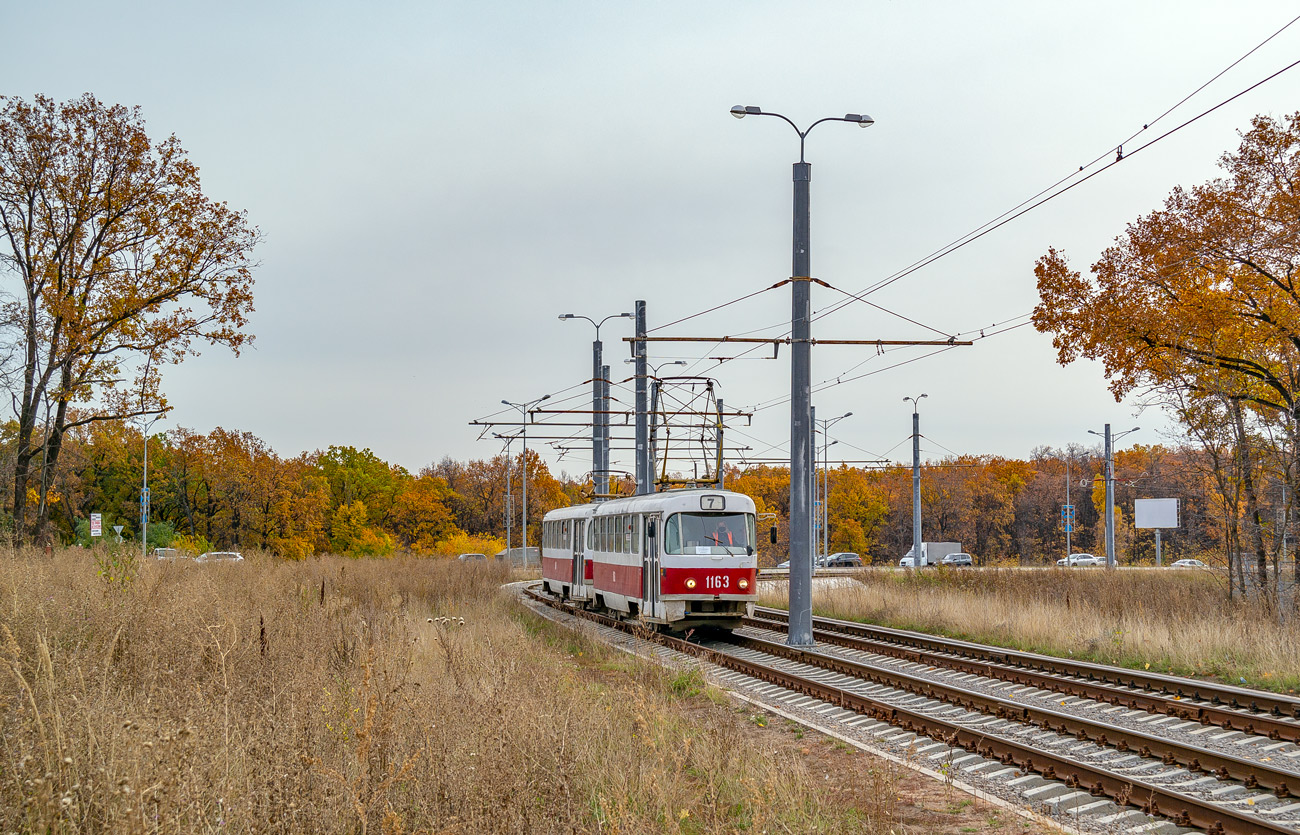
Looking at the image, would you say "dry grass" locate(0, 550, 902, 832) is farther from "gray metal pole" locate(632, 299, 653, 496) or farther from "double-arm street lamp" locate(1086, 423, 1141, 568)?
"double-arm street lamp" locate(1086, 423, 1141, 568)

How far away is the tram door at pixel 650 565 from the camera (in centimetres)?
2046

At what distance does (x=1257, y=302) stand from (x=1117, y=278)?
286 cm

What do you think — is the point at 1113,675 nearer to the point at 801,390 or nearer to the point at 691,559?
the point at 801,390

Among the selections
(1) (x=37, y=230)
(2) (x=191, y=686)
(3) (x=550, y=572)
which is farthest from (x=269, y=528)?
(2) (x=191, y=686)

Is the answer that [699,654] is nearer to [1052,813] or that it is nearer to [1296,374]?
[1052,813]

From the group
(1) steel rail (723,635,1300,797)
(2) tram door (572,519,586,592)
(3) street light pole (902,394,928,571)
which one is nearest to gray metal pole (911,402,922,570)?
(3) street light pole (902,394,928,571)

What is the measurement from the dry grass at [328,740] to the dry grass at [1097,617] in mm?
7667

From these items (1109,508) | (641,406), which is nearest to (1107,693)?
(641,406)

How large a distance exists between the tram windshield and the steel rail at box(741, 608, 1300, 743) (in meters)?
2.88

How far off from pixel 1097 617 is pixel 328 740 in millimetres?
16018

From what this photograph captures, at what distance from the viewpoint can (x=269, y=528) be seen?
6531 cm

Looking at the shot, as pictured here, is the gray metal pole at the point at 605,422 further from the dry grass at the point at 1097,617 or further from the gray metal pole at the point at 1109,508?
the gray metal pole at the point at 1109,508

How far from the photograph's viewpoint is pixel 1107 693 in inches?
500

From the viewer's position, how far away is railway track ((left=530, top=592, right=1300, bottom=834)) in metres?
7.69
